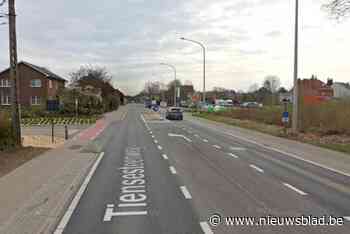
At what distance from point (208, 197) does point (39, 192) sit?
3798mm

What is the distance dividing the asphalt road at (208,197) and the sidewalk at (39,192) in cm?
43

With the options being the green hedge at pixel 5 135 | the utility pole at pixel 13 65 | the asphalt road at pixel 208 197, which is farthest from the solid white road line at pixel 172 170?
the utility pole at pixel 13 65

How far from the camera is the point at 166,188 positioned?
9844mm

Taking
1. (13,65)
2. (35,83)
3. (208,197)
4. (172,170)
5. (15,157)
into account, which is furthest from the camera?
(35,83)

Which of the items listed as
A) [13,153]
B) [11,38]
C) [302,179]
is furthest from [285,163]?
[11,38]

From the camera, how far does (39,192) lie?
932 centimetres

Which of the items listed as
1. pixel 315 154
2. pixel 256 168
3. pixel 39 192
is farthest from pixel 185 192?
pixel 315 154

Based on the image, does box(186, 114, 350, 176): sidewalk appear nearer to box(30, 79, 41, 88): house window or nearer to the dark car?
the dark car

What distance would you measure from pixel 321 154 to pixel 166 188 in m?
9.47

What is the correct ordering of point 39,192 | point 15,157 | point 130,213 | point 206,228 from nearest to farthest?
point 206,228, point 130,213, point 39,192, point 15,157

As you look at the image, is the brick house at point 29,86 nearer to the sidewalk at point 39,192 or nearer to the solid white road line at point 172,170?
the sidewalk at point 39,192

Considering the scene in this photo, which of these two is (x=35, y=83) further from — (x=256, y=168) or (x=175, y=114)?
(x=256, y=168)

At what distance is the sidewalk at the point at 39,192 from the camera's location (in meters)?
6.87

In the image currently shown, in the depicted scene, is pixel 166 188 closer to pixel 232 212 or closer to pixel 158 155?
pixel 232 212
